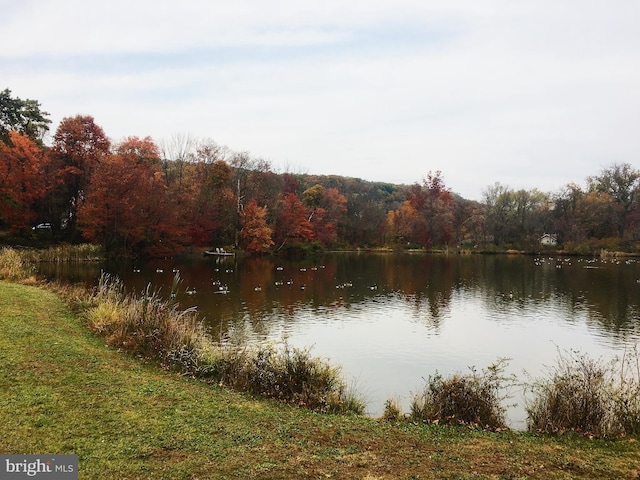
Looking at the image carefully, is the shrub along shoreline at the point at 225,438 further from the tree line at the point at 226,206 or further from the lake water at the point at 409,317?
the tree line at the point at 226,206

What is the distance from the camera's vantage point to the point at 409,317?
17906 mm

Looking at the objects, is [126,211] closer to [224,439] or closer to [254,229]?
[254,229]

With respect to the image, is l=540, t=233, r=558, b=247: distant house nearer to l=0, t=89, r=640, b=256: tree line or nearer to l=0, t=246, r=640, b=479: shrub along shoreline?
l=0, t=89, r=640, b=256: tree line

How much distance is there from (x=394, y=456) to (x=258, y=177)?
56674 millimetres

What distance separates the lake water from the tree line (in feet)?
40.6

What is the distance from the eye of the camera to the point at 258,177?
2363 inches

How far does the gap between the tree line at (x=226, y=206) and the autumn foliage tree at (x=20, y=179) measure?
9 cm

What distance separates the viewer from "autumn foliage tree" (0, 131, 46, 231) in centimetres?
3669

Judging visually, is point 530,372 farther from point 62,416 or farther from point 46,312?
point 46,312

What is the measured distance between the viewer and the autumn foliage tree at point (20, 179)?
36.7 meters

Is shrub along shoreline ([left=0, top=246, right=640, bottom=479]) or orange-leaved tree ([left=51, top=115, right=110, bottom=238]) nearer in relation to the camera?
shrub along shoreline ([left=0, top=246, right=640, bottom=479])

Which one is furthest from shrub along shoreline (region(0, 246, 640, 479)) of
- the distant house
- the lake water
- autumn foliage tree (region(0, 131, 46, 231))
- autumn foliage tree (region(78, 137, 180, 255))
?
the distant house

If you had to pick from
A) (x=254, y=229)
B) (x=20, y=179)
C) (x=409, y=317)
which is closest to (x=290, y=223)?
(x=254, y=229)

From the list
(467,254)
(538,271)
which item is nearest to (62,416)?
(538,271)
